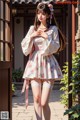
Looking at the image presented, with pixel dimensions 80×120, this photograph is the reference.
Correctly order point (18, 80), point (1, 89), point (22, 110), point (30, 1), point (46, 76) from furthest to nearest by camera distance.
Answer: point (18, 80), point (30, 1), point (22, 110), point (1, 89), point (46, 76)

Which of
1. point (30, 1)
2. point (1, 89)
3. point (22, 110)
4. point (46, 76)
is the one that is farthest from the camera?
point (30, 1)

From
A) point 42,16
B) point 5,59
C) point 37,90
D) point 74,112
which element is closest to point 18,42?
point 5,59

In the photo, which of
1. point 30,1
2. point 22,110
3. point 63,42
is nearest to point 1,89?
point 63,42

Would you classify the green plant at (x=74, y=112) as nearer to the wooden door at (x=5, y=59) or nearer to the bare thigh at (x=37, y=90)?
the bare thigh at (x=37, y=90)

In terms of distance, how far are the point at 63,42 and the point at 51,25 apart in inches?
11.2

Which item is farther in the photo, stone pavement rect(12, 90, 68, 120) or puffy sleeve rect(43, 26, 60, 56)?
stone pavement rect(12, 90, 68, 120)

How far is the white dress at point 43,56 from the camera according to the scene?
5074mm

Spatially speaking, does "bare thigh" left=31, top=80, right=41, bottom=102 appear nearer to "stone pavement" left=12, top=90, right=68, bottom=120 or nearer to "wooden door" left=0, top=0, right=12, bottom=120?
"wooden door" left=0, top=0, right=12, bottom=120

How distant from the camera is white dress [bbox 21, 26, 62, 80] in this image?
16.6ft

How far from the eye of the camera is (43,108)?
16.8 feet

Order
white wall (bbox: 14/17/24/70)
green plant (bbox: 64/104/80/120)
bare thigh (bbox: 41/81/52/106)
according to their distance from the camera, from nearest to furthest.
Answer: bare thigh (bbox: 41/81/52/106) < green plant (bbox: 64/104/80/120) < white wall (bbox: 14/17/24/70)

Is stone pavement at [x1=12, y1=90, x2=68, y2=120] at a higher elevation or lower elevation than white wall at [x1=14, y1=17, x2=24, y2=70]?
lower

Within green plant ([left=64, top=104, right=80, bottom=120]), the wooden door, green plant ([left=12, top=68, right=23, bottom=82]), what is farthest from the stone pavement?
green plant ([left=12, top=68, right=23, bottom=82])

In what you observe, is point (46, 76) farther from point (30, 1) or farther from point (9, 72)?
point (30, 1)
